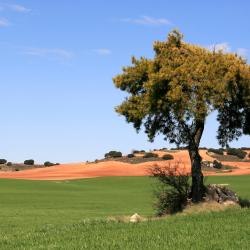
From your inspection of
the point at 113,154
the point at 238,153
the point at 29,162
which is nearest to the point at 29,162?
the point at 29,162

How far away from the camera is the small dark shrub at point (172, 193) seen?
2959cm

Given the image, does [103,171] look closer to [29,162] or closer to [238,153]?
[238,153]

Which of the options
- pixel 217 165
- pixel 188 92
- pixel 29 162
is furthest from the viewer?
pixel 29 162

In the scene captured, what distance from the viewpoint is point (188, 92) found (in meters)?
28.2

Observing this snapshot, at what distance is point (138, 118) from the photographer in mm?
30219

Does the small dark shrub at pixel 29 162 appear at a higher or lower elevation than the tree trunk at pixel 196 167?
higher

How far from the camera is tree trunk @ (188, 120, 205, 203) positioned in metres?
29.8

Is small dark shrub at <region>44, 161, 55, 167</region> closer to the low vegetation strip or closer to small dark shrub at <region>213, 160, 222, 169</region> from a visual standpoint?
small dark shrub at <region>213, 160, 222, 169</region>

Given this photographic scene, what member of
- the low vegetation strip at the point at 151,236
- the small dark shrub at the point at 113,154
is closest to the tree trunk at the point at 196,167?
the low vegetation strip at the point at 151,236

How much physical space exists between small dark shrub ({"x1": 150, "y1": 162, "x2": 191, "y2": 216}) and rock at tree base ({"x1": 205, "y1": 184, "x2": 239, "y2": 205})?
116 cm

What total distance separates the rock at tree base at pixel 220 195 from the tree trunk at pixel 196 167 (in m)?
0.47

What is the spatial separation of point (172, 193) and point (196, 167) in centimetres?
196

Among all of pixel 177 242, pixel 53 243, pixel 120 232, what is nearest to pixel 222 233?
pixel 177 242

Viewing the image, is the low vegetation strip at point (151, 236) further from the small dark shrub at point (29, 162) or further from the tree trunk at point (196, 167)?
the small dark shrub at point (29, 162)
